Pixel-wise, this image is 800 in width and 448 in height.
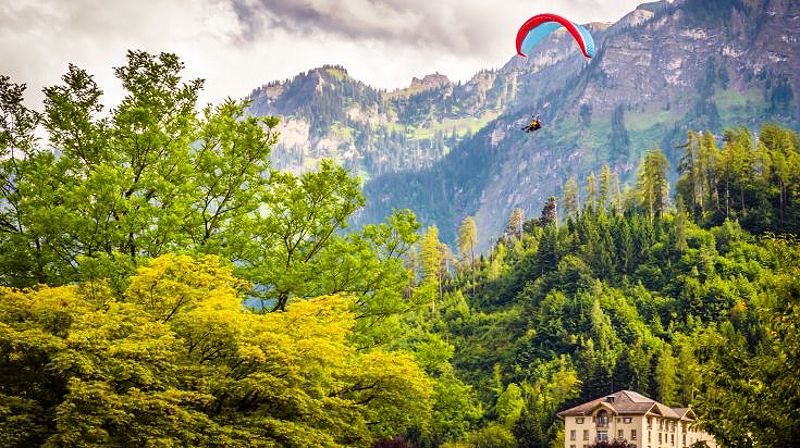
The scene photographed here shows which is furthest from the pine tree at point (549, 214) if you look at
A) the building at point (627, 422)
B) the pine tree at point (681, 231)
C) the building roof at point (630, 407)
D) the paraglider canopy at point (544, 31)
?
the paraglider canopy at point (544, 31)

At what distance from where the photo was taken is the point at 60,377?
69.0 ft

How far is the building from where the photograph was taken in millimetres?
102562

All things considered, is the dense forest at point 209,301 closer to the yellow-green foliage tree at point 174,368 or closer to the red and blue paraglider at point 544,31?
the yellow-green foliage tree at point 174,368

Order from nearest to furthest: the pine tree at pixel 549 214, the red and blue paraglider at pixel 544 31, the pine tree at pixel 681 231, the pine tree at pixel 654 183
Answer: the red and blue paraglider at pixel 544 31 < the pine tree at pixel 681 231 < the pine tree at pixel 654 183 < the pine tree at pixel 549 214

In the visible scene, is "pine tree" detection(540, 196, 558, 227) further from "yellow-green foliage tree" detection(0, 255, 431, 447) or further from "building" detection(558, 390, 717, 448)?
"yellow-green foliage tree" detection(0, 255, 431, 447)

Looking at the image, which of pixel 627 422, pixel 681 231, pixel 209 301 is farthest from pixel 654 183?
pixel 209 301

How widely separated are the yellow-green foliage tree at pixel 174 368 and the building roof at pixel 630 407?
83.0 meters

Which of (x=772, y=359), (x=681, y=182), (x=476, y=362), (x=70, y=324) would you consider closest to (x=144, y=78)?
(x=70, y=324)

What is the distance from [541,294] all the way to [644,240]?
2002cm

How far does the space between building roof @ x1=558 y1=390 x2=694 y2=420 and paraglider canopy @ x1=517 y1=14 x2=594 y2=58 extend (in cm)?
6174

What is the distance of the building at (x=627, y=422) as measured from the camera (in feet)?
336

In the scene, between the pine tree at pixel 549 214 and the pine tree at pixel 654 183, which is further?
the pine tree at pixel 549 214

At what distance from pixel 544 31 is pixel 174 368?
3769 cm

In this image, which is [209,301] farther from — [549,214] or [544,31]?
[549,214]
